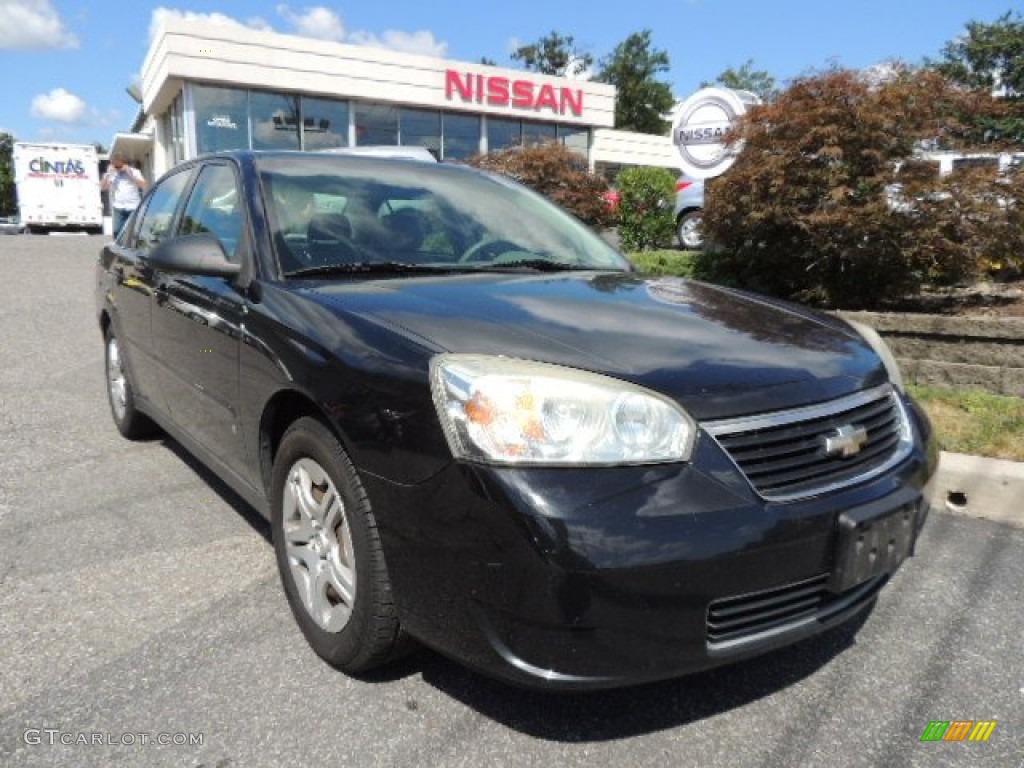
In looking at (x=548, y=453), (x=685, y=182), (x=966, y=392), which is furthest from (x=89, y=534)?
(x=685, y=182)

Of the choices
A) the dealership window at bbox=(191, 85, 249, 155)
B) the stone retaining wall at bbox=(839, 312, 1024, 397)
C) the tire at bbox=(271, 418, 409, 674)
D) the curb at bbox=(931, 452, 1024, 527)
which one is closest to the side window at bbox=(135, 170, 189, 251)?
the tire at bbox=(271, 418, 409, 674)

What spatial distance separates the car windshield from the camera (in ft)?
9.58

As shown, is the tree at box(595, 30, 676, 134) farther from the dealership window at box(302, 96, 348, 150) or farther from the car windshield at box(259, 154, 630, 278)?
the car windshield at box(259, 154, 630, 278)

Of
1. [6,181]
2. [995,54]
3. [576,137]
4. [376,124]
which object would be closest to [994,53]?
[995,54]

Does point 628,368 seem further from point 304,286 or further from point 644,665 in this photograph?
point 304,286

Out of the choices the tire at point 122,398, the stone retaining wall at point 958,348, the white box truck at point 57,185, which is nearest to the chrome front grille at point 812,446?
the stone retaining wall at point 958,348

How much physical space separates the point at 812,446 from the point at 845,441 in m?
0.12

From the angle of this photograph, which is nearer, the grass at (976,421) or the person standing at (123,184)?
the grass at (976,421)

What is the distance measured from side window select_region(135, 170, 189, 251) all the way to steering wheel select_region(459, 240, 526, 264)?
5.56 ft

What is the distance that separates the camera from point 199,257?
9.33ft

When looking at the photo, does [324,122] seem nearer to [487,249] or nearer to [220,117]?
[220,117]

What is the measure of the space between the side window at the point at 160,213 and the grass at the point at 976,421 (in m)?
3.94

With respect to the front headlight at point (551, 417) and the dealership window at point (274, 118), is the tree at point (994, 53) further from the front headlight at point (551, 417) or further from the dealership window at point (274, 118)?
the front headlight at point (551, 417)

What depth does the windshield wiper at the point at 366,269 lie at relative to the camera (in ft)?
9.04
